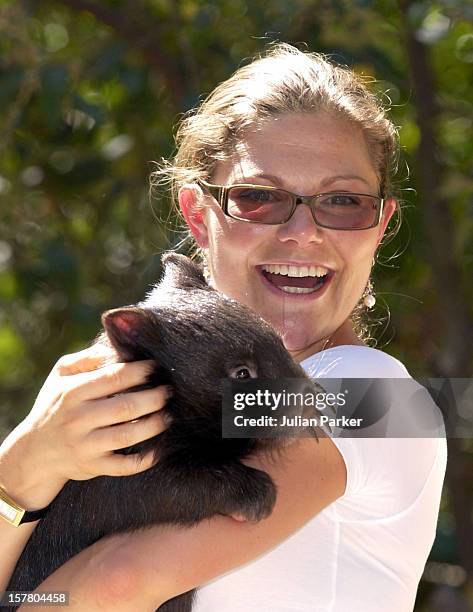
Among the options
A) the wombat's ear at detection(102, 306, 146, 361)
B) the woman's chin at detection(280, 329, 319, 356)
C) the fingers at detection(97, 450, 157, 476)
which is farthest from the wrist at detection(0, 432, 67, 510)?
the woman's chin at detection(280, 329, 319, 356)

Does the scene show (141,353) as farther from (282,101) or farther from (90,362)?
(282,101)

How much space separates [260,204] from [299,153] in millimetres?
139

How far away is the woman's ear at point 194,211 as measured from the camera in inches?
102

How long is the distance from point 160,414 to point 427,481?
53 cm

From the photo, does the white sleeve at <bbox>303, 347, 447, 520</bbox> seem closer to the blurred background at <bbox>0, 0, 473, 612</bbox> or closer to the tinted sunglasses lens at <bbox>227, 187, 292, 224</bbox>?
the tinted sunglasses lens at <bbox>227, 187, 292, 224</bbox>

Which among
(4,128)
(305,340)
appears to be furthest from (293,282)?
(4,128)

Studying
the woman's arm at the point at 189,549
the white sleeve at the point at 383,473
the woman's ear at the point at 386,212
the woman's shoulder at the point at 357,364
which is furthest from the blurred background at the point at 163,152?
the woman's arm at the point at 189,549

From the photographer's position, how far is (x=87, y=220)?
5.49m

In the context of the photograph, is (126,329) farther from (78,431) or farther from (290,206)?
(290,206)

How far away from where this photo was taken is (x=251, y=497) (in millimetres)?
1976

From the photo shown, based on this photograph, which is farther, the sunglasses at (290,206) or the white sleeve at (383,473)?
the sunglasses at (290,206)

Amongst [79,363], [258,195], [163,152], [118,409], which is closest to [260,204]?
[258,195]

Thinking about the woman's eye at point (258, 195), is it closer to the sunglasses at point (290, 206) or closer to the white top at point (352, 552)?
the sunglasses at point (290, 206)

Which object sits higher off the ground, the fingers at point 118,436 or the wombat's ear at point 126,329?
the wombat's ear at point 126,329
